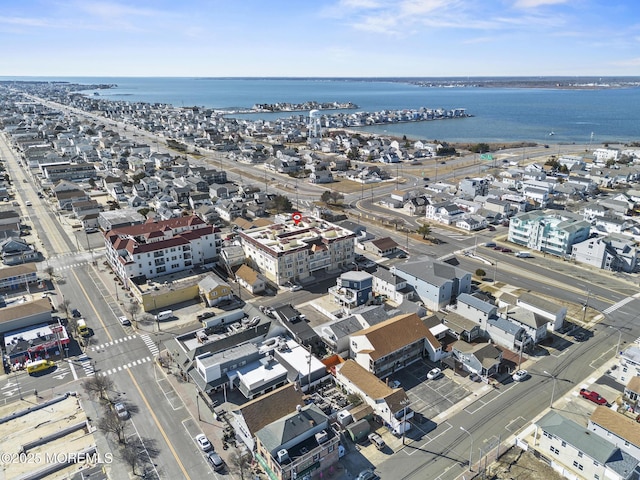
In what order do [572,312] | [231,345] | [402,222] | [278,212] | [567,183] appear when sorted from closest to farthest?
[231,345], [572,312], [402,222], [278,212], [567,183]

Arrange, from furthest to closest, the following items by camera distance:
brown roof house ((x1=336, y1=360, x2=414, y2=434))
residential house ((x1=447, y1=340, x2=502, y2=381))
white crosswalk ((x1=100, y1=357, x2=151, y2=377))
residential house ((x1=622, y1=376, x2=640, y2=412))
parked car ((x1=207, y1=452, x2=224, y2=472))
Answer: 1. white crosswalk ((x1=100, y1=357, x2=151, y2=377))
2. residential house ((x1=447, y1=340, x2=502, y2=381))
3. residential house ((x1=622, y1=376, x2=640, y2=412))
4. brown roof house ((x1=336, y1=360, x2=414, y2=434))
5. parked car ((x1=207, y1=452, x2=224, y2=472))

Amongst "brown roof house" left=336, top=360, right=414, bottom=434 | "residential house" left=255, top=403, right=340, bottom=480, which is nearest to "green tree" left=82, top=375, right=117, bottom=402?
"residential house" left=255, top=403, right=340, bottom=480

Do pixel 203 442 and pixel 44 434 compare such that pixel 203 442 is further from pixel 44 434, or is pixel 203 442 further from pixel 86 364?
pixel 86 364

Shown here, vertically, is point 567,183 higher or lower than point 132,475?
higher

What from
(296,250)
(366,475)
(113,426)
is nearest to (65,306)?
(113,426)

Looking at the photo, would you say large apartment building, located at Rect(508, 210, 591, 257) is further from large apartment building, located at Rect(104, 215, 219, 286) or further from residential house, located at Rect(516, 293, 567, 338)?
large apartment building, located at Rect(104, 215, 219, 286)

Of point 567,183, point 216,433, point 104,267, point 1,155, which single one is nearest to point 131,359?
point 216,433

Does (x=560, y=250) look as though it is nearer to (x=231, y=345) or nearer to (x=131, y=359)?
(x=231, y=345)

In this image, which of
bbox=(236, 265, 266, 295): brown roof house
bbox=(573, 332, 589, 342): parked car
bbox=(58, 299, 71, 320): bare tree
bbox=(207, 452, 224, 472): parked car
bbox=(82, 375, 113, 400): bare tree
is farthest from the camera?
bbox=(236, 265, 266, 295): brown roof house
